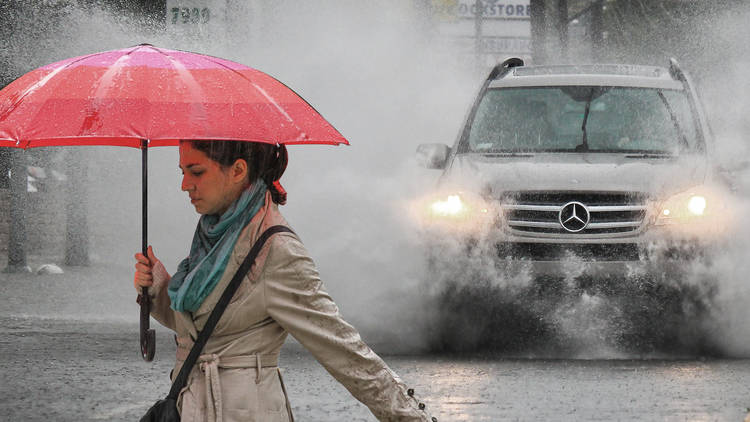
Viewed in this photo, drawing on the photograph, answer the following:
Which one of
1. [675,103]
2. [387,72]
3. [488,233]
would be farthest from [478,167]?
[387,72]

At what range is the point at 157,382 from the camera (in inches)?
309

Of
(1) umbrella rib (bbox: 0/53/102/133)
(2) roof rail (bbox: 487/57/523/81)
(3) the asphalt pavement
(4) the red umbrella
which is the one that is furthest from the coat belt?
(2) roof rail (bbox: 487/57/523/81)

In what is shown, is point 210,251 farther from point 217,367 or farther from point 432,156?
point 432,156

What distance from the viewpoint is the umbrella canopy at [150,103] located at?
12.5 ft

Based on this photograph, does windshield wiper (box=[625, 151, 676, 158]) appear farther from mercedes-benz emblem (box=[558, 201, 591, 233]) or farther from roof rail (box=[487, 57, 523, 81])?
roof rail (box=[487, 57, 523, 81])

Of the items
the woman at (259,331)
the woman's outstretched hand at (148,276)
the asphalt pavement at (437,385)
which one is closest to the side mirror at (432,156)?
the asphalt pavement at (437,385)

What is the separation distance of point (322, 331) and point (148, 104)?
3.17 ft

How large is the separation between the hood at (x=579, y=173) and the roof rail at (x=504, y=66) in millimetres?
1467

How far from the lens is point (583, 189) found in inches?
337

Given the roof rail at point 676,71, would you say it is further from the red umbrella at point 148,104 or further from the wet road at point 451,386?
the red umbrella at point 148,104

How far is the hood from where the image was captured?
28.3ft

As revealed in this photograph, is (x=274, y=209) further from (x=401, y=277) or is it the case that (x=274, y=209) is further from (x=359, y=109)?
(x=359, y=109)

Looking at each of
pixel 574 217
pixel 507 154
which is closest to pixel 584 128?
pixel 507 154

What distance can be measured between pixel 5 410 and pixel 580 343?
392cm
